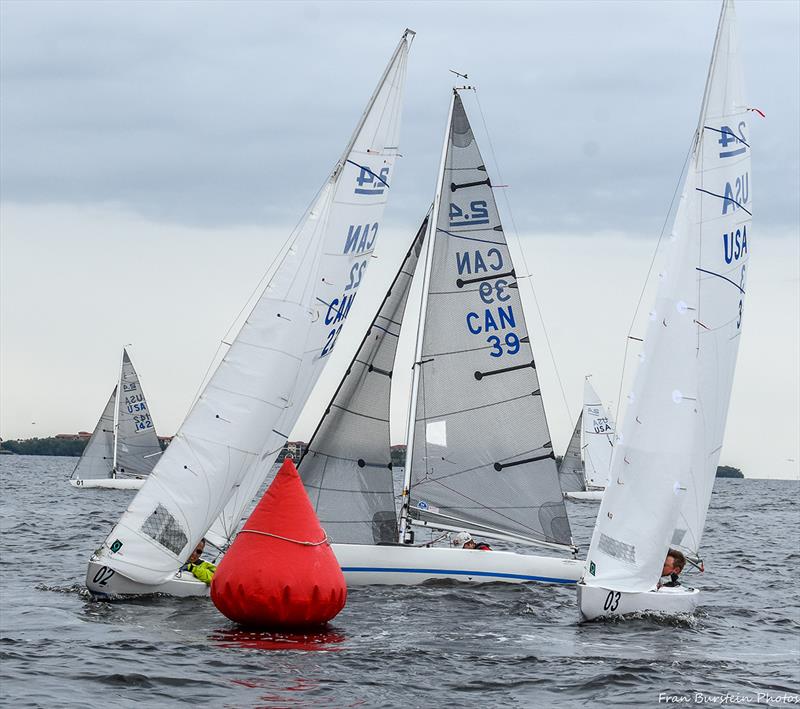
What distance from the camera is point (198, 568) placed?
18.5 metres

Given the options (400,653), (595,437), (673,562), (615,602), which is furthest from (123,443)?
(400,653)

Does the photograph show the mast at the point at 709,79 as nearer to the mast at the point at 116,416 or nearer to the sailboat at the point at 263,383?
the sailboat at the point at 263,383

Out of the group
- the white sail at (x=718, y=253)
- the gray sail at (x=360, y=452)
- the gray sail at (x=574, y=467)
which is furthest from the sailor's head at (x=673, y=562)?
the gray sail at (x=574, y=467)

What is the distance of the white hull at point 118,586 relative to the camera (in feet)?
58.3

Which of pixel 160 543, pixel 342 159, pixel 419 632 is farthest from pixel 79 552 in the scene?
pixel 419 632

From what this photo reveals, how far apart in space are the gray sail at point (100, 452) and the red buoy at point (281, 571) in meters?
49.7

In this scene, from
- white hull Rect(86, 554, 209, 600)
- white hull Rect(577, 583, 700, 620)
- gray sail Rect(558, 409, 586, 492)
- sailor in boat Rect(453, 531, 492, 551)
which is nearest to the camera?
white hull Rect(577, 583, 700, 620)

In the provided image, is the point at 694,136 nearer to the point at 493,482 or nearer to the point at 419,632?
the point at 493,482

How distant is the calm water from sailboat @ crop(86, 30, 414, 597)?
830 mm

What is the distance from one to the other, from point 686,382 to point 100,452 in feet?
164

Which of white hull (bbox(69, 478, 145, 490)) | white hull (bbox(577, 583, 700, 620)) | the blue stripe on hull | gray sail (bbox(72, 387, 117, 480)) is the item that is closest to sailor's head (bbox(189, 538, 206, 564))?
the blue stripe on hull

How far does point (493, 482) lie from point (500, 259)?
12.6ft

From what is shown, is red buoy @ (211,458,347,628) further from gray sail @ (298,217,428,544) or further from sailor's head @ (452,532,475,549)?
sailor's head @ (452,532,475,549)

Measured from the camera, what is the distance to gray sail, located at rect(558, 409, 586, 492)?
70062 millimetres
